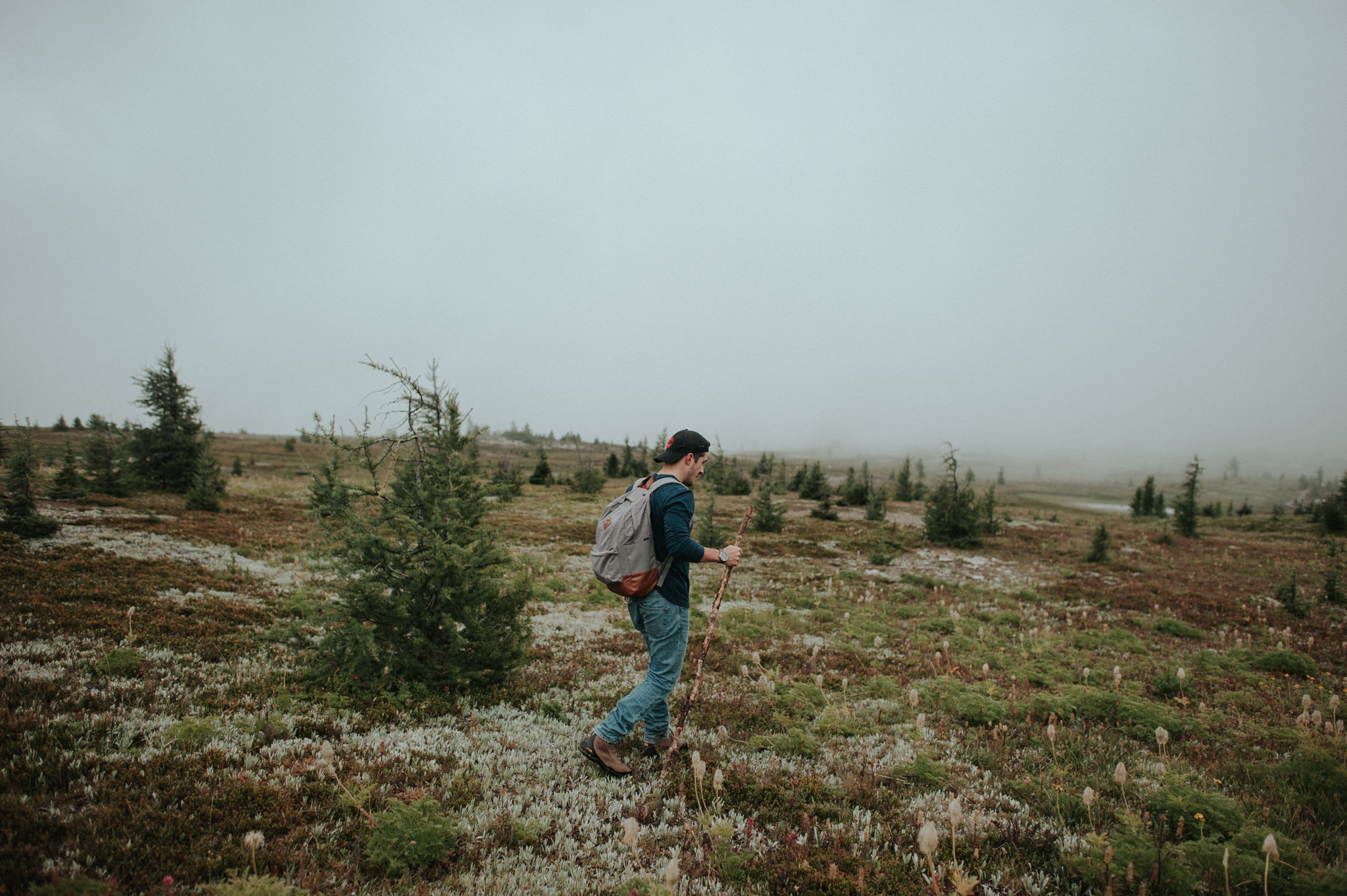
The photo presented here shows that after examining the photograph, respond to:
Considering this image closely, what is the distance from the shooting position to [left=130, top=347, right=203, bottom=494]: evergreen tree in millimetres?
28828

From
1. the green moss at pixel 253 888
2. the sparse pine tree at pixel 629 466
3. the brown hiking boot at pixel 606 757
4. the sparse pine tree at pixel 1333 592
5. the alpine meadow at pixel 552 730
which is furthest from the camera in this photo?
the sparse pine tree at pixel 629 466

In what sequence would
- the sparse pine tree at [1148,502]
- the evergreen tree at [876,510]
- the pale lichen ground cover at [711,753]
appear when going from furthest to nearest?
1. the sparse pine tree at [1148,502]
2. the evergreen tree at [876,510]
3. the pale lichen ground cover at [711,753]

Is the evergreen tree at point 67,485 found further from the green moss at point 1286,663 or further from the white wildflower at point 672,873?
the green moss at point 1286,663

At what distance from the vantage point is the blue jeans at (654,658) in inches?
210

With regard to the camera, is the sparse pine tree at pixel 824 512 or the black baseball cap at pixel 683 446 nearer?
the black baseball cap at pixel 683 446

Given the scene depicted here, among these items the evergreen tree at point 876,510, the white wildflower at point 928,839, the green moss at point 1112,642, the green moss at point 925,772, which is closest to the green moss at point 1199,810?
the green moss at point 925,772

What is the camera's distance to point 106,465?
2520 cm

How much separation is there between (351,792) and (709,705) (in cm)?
454

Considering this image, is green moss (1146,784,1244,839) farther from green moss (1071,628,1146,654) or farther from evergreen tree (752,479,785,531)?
evergreen tree (752,479,785,531)

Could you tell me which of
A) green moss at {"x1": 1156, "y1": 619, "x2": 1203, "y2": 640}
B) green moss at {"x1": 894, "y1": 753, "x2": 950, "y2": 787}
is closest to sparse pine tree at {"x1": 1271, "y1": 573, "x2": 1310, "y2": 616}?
green moss at {"x1": 1156, "y1": 619, "x2": 1203, "y2": 640}

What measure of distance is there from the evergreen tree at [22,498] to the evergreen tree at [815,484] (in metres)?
48.4

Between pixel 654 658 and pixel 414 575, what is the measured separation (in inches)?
140

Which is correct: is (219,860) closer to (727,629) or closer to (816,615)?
(727,629)

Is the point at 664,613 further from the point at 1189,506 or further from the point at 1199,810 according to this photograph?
the point at 1189,506
